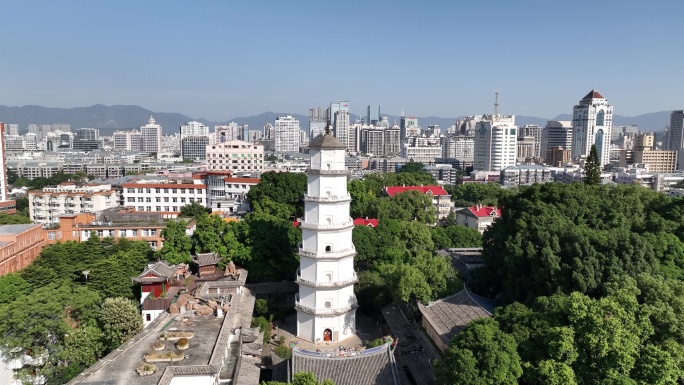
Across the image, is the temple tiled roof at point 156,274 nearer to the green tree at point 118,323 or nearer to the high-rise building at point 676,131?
the green tree at point 118,323

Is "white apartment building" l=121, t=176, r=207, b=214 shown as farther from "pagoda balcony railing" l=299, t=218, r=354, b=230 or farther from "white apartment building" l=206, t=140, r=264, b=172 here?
"white apartment building" l=206, t=140, r=264, b=172

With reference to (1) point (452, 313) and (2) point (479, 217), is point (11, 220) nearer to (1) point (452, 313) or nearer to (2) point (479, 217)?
(1) point (452, 313)

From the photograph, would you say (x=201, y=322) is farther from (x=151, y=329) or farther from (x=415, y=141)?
(x=415, y=141)

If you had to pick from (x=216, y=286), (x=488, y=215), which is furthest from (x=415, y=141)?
(x=216, y=286)

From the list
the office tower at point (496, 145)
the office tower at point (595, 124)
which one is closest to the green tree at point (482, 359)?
the office tower at point (496, 145)

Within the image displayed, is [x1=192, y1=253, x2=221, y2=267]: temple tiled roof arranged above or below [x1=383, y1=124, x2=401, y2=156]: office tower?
below

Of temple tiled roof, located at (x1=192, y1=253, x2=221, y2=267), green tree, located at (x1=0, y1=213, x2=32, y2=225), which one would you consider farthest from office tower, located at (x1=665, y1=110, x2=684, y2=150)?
green tree, located at (x1=0, y1=213, x2=32, y2=225)
